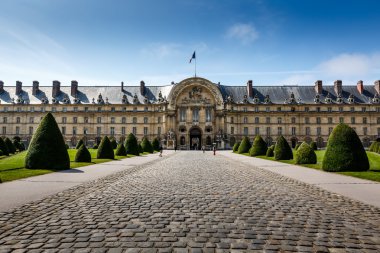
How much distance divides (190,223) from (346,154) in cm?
1433

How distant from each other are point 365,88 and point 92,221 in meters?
79.5

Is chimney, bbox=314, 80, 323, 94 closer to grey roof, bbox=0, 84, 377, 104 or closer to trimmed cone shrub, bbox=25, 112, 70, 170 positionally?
grey roof, bbox=0, 84, 377, 104

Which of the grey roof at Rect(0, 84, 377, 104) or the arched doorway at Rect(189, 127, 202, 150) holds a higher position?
the grey roof at Rect(0, 84, 377, 104)

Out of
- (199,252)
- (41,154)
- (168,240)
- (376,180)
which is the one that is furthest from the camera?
(41,154)

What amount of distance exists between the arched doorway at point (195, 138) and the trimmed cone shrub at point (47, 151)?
5030 cm

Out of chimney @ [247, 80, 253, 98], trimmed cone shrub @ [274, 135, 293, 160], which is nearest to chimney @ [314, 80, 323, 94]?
chimney @ [247, 80, 253, 98]

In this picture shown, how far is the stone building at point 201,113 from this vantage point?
6725cm

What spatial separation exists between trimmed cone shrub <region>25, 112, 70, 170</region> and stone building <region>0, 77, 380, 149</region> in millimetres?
47799

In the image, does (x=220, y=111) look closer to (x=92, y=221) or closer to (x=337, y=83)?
(x=337, y=83)

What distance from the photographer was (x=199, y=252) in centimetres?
459

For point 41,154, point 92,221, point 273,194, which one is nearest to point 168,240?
point 92,221

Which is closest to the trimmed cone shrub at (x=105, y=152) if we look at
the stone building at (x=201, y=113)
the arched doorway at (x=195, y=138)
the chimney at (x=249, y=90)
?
the stone building at (x=201, y=113)

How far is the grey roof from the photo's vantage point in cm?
7019

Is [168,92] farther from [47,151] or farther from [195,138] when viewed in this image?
[47,151]
